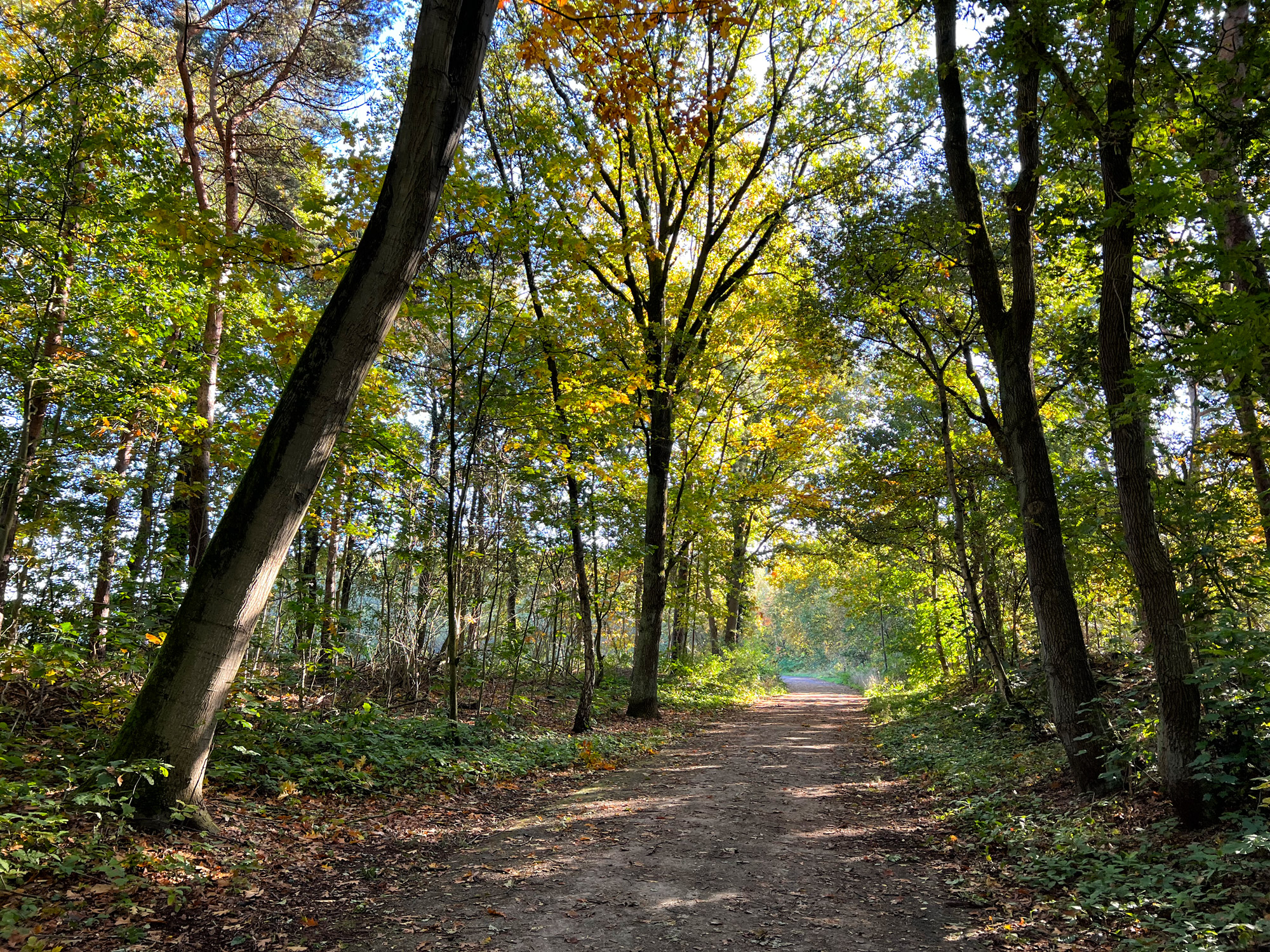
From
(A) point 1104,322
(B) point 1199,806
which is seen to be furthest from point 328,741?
(A) point 1104,322

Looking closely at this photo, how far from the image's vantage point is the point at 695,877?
174 inches

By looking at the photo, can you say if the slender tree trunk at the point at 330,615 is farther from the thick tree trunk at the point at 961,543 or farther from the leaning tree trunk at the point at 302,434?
the thick tree trunk at the point at 961,543

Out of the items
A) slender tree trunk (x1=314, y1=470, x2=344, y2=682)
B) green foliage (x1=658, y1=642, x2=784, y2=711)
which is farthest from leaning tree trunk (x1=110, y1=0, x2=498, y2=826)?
green foliage (x1=658, y1=642, x2=784, y2=711)

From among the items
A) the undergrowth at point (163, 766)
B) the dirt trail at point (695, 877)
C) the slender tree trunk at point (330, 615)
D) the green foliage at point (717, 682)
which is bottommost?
the green foliage at point (717, 682)

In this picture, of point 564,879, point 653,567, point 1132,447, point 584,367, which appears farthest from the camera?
point 653,567

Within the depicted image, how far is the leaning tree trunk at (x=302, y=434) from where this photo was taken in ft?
13.9

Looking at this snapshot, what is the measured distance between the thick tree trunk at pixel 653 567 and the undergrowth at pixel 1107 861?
6744 mm

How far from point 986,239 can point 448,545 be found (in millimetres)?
7009

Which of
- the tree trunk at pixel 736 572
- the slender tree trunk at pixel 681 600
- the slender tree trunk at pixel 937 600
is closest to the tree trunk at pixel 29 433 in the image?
the slender tree trunk at pixel 681 600

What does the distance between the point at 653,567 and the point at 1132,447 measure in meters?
8.89

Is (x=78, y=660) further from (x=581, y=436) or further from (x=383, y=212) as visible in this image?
(x=581, y=436)

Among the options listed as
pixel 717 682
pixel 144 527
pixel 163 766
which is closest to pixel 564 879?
pixel 163 766

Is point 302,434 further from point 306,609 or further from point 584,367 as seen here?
point 584,367

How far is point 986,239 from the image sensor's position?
663cm
